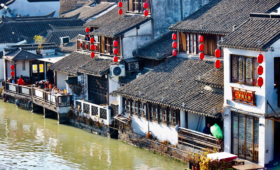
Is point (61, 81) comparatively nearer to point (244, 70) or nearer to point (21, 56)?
point (21, 56)

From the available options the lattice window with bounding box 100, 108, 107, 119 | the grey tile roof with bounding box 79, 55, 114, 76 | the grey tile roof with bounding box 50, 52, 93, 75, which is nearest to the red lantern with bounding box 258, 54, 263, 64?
the lattice window with bounding box 100, 108, 107, 119

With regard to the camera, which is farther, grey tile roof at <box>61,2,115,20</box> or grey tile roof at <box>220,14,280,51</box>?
grey tile roof at <box>61,2,115,20</box>

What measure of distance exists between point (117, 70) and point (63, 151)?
675 cm

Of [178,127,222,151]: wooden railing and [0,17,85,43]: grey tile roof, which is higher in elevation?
[0,17,85,43]: grey tile roof

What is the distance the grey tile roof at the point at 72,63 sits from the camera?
3688cm

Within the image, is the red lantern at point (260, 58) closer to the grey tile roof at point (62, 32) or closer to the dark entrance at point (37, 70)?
the dark entrance at point (37, 70)

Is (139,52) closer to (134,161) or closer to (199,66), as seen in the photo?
(199,66)

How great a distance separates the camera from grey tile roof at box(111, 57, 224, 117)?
24984mm

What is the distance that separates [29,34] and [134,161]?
1064 inches

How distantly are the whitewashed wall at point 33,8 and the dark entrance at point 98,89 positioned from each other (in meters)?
30.9

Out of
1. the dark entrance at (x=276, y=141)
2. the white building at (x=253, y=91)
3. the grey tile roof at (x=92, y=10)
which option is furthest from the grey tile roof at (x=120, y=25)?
the grey tile roof at (x=92, y=10)

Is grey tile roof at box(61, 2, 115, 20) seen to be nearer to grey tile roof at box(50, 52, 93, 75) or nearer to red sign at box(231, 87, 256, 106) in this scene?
grey tile roof at box(50, 52, 93, 75)

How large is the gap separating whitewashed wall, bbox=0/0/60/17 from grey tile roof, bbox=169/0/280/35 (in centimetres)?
3724

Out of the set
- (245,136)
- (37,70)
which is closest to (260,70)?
(245,136)
